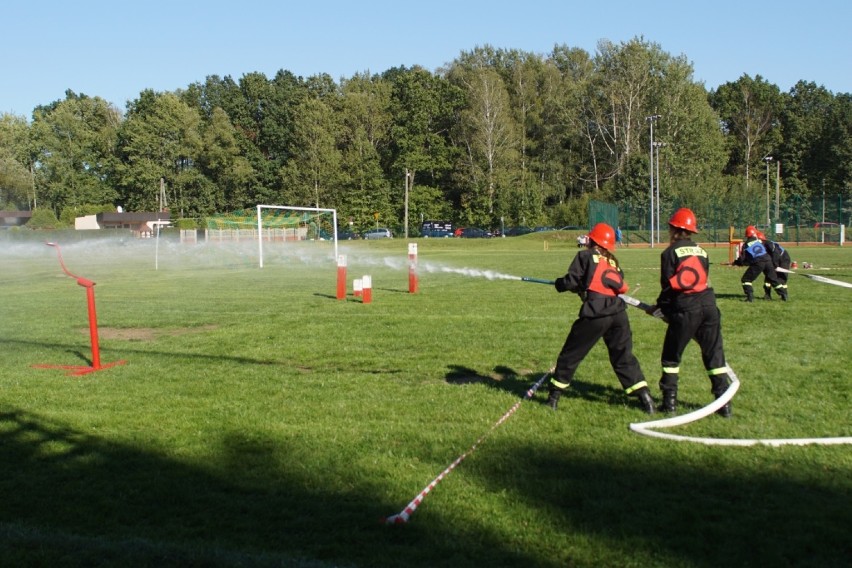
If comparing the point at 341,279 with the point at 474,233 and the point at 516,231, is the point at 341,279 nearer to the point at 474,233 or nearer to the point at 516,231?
the point at 516,231

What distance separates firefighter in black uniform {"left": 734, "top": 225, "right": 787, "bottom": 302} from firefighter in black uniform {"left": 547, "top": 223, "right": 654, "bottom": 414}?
11138 mm

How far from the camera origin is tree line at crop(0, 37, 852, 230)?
78125 mm

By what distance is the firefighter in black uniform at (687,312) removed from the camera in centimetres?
742

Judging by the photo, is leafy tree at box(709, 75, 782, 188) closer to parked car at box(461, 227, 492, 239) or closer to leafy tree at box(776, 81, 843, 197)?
leafy tree at box(776, 81, 843, 197)

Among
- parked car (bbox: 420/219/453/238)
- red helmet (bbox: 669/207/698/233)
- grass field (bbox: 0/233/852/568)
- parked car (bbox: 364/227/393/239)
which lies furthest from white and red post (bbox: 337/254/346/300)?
parked car (bbox: 420/219/453/238)

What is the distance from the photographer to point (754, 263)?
17719 mm

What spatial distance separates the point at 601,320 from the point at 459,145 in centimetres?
8490

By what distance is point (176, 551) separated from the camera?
4488mm

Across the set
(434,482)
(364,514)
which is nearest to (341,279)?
(434,482)

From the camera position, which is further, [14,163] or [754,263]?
[14,163]

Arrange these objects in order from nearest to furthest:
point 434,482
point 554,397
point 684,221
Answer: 1. point 434,482
2. point 684,221
3. point 554,397

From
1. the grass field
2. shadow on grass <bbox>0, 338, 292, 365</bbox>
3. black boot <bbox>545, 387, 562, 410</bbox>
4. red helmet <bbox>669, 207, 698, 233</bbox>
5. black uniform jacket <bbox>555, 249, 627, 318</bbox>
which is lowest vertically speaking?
shadow on grass <bbox>0, 338, 292, 365</bbox>

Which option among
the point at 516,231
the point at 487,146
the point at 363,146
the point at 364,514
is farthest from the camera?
the point at 363,146

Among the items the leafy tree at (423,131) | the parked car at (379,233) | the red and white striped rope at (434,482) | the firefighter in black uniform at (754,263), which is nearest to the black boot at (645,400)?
the red and white striped rope at (434,482)
